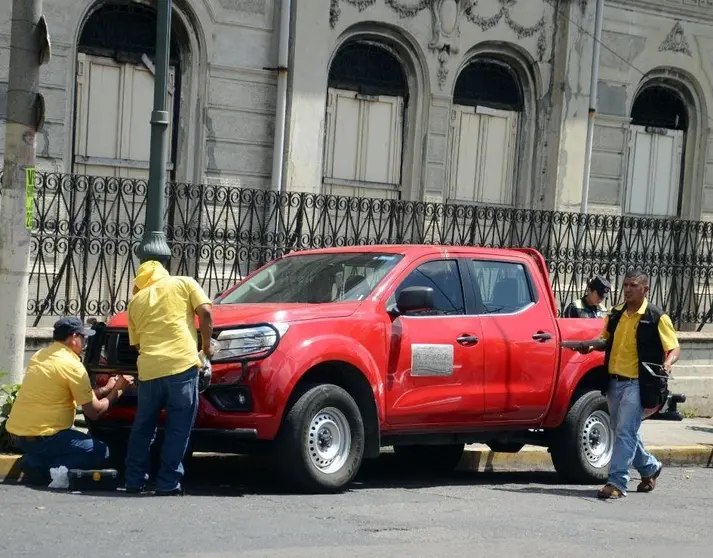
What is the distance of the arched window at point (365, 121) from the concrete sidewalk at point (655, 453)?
5092 mm

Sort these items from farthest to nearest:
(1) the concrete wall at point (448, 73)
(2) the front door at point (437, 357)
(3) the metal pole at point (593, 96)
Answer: (3) the metal pole at point (593, 96)
(1) the concrete wall at point (448, 73)
(2) the front door at point (437, 357)

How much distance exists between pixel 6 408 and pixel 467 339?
139 inches

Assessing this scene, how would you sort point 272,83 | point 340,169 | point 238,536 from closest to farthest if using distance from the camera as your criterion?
point 238,536
point 272,83
point 340,169

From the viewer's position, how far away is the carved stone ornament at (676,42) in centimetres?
2146

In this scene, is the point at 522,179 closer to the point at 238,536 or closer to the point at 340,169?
the point at 340,169

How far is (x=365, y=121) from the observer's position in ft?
62.8

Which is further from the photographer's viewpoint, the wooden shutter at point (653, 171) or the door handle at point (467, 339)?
the wooden shutter at point (653, 171)

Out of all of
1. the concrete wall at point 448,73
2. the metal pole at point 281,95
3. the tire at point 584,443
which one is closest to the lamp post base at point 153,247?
the tire at point 584,443

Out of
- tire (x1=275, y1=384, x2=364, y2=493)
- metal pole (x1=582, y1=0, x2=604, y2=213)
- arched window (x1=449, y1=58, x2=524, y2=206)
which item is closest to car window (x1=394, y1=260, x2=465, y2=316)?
tire (x1=275, y1=384, x2=364, y2=493)

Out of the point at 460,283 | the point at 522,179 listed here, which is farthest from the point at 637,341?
the point at 522,179

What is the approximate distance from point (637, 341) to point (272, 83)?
803cm

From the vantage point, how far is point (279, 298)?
10969 mm

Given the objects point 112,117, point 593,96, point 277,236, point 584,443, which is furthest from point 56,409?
point 593,96

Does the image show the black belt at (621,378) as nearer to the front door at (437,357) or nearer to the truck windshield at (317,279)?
the front door at (437,357)
